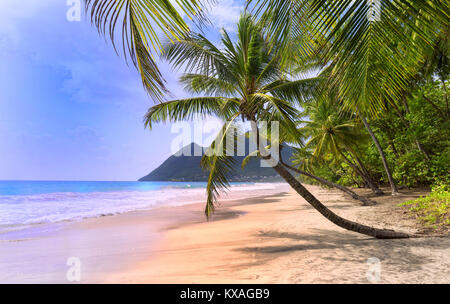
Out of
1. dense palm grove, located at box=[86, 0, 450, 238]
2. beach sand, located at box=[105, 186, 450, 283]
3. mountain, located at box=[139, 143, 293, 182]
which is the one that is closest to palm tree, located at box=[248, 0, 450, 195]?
dense palm grove, located at box=[86, 0, 450, 238]

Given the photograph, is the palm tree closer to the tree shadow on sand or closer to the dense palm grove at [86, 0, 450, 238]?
the dense palm grove at [86, 0, 450, 238]

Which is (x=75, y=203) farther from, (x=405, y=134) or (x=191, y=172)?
(x=191, y=172)

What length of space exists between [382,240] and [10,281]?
6367 mm

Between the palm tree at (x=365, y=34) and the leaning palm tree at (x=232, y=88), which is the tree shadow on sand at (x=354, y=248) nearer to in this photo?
the leaning palm tree at (x=232, y=88)

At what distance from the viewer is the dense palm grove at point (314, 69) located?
1.89 metres

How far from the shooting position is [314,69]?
10781 millimetres

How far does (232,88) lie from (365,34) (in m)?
4.36

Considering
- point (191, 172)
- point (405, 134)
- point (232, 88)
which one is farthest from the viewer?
point (191, 172)

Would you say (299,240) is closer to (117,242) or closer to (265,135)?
(265,135)

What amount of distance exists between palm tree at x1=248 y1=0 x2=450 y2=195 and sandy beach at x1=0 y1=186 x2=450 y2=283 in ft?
7.19

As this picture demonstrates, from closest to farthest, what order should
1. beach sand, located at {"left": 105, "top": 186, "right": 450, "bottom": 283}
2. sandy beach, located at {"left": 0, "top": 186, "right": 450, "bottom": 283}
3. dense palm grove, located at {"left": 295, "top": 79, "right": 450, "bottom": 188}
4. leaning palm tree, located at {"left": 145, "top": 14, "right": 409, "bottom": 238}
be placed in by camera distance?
beach sand, located at {"left": 105, "top": 186, "right": 450, "bottom": 283} < sandy beach, located at {"left": 0, "top": 186, "right": 450, "bottom": 283} < leaning palm tree, located at {"left": 145, "top": 14, "right": 409, "bottom": 238} < dense palm grove, located at {"left": 295, "top": 79, "right": 450, "bottom": 188}

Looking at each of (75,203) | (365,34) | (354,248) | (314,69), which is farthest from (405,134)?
(75,203)

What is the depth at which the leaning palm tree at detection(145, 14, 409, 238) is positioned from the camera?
5.21 metres
